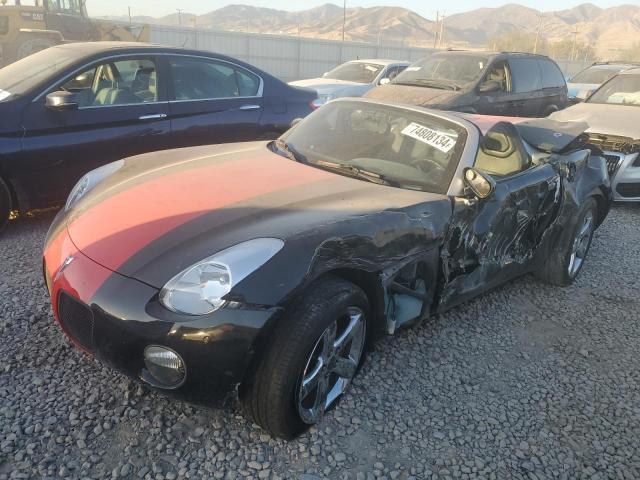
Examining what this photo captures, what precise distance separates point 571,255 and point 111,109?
3.97m

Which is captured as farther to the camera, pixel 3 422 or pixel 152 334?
pixel 3 422

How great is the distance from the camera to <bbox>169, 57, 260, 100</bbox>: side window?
198 inches

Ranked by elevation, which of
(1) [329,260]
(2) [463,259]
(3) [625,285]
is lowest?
(3) [625,285]

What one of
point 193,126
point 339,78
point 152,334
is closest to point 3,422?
point 152,334

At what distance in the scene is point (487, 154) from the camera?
3.31 meters

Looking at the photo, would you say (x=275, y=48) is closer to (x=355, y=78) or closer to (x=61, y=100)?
(x=355, y=78)

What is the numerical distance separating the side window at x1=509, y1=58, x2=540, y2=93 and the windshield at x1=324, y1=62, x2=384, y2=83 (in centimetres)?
304

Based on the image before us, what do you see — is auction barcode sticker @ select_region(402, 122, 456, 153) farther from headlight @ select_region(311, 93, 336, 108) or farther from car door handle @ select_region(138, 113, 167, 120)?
car door handle @ select_region(138, 113, 167, 120)

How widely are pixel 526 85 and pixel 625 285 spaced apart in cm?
520

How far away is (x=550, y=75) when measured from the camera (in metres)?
9.30

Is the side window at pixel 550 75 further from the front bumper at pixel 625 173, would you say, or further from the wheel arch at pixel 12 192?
the wheel arch at pixel 12 192

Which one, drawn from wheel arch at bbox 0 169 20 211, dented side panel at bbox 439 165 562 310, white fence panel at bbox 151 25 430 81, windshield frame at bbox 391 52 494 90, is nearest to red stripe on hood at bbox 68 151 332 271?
dented side panel at bbox 439 165 562 310

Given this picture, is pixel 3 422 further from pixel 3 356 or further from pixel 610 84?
pixel 610 84

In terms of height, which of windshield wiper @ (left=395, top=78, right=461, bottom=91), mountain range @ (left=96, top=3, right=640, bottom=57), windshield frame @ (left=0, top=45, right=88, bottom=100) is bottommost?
mountain range @ (left=96, top=3, right=640, bottom=57)
